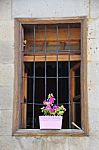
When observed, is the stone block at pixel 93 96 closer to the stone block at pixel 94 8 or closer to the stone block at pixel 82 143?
the stone block at pixel 82 143

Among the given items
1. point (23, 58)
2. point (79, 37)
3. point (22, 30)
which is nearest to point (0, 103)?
point (23, 58)

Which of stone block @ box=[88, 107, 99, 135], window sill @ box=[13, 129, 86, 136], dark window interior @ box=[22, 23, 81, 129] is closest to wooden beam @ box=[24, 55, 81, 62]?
dark window interior @ box=[22, 23, 81, 129]

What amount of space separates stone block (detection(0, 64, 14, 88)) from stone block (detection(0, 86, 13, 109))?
85 mm

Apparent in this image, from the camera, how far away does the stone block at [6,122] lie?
26.1 ft

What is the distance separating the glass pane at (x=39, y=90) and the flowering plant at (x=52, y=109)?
10.9 inches

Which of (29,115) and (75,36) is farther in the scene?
(75,36)

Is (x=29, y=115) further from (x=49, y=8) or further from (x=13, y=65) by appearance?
(x=49, y=8)

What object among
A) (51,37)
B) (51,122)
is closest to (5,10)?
(51,37)

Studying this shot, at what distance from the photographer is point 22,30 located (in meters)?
8.35

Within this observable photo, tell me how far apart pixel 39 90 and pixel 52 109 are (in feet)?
1.95

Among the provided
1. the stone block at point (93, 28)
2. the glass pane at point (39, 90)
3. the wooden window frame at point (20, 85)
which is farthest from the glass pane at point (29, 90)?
the stone block at point (93, 28)

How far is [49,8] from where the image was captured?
27.0 feet

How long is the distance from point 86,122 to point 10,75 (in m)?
1.82

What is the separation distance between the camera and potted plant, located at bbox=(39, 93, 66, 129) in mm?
7887
